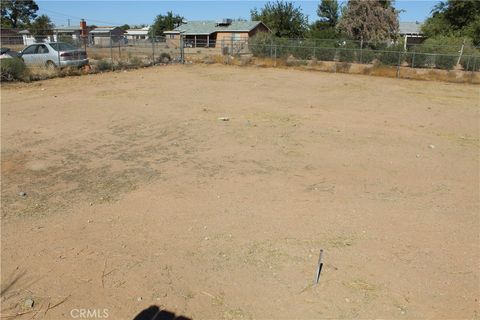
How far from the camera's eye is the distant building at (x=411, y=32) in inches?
1931

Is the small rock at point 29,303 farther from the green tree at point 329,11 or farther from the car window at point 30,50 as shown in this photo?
the green tree at point 329,11

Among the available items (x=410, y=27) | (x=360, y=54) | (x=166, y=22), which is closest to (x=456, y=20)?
(x=360, y=54)

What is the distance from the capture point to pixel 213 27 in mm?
65938

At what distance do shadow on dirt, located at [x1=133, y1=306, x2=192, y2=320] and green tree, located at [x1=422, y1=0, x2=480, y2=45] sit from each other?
133 feet

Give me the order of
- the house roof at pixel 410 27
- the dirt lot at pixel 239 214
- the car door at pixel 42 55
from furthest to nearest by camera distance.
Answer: the house roof at pixel 410 27
the car door at pixel 42 55
the dirt lot at pixel 239 214

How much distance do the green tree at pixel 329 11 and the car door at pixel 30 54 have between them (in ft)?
122

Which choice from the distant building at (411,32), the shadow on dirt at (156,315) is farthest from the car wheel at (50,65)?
the distant building at (411,32)

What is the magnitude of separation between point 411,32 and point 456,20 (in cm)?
1696

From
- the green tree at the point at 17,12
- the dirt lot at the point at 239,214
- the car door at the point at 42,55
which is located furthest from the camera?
the green tree at the point at 17,12

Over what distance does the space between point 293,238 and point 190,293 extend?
1.46 m

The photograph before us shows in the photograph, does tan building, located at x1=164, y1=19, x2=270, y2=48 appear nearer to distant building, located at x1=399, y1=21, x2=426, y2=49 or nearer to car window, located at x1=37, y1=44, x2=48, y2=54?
distant building, located at x1=399, y1=21, x2=426, y2=49

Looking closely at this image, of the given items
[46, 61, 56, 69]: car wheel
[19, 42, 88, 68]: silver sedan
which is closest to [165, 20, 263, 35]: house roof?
[19, 42, 88, 68]: silver sedan

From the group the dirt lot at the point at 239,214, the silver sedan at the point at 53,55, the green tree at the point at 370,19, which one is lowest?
the dirt lot at the point at 239,214

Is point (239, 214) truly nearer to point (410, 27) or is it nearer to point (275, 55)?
point (275, 55)
